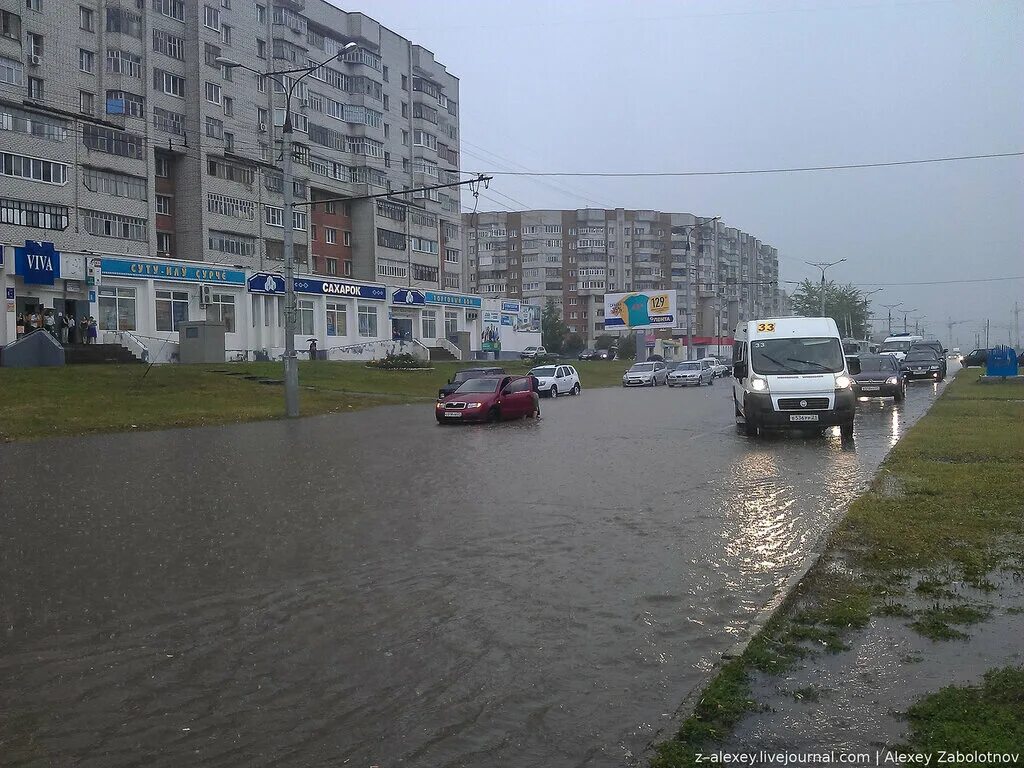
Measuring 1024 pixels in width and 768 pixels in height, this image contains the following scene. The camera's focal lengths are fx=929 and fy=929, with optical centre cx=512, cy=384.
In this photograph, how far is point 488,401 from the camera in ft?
82.7

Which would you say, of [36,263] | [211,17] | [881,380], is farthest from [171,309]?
[881,380]

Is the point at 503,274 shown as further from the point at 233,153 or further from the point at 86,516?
the point at 86,516

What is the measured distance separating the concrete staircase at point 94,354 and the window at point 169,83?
65.7 feet

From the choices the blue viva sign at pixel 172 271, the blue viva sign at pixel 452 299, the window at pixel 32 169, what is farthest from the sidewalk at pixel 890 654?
the blue viva sign at pixel 452 299

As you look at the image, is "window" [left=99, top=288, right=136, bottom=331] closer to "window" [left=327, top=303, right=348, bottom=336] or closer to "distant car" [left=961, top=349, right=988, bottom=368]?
"window" [left=327, top=303, right=348, bottom=336]

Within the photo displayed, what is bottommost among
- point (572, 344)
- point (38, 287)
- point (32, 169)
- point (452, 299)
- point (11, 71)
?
point (572, 344)

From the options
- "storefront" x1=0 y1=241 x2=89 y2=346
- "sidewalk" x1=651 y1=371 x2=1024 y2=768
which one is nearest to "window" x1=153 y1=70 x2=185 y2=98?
"storefront" x1=0 y1=241 x2=89 y2=346

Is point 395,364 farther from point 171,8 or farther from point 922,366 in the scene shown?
point 922,366

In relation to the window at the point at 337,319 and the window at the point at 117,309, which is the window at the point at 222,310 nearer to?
the window at the point at 117,309

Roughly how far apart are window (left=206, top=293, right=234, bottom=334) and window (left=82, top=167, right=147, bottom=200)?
7.01 meters

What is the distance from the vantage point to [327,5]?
67062 mm

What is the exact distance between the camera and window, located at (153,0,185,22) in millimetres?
53784

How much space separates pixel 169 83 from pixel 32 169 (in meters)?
12.4

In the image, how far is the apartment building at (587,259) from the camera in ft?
425
